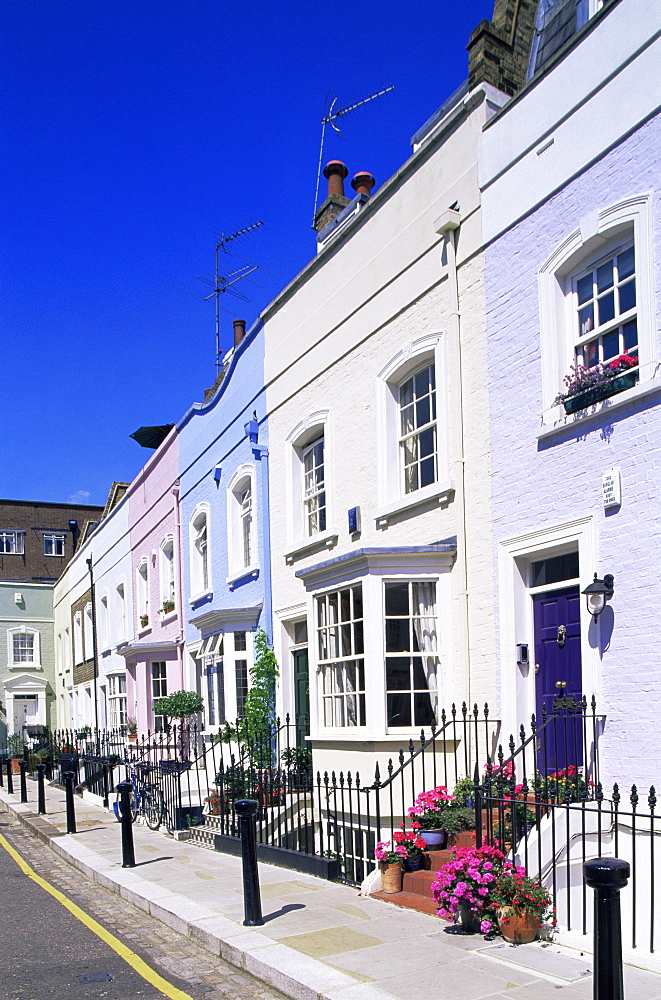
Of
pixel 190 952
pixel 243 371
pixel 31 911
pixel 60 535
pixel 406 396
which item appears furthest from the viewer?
pixel 60 535

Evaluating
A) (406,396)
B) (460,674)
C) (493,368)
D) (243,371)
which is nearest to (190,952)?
(460,674)

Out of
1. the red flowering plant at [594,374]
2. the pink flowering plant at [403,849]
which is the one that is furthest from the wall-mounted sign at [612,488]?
the pink flowering plant at [403,849]

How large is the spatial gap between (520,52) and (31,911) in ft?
36.3

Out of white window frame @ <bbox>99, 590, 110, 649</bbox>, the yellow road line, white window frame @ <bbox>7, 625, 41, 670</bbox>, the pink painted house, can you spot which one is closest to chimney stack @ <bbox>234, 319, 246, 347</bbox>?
the pink painted house

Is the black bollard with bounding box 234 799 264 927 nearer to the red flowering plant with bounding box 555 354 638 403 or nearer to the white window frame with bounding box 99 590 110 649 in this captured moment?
the red flowering plant with bounding box 555 354 638 403

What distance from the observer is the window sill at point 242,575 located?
1662 cm

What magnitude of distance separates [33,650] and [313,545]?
107 ft

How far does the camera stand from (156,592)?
78.7 feet

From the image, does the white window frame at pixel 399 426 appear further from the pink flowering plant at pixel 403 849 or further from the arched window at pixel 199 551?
the arched window at pixel 199 551

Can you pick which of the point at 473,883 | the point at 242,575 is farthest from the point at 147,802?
the point at 473,883

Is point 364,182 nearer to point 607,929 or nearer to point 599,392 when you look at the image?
point 599,392

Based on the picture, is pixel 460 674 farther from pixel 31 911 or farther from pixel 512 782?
pixel 31 911

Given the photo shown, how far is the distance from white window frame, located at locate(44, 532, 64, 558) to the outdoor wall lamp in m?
41.9

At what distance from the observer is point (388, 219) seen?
12.8 metres
